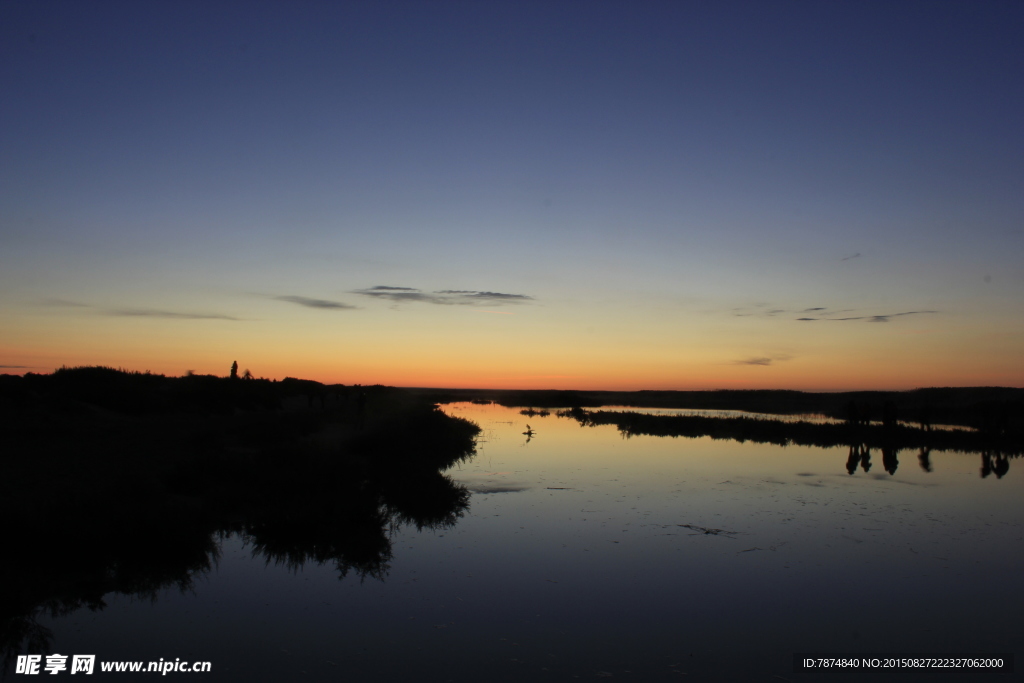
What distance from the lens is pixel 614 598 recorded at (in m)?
9.52

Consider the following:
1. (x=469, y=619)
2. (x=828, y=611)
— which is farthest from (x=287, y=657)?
(x=828, y=611)

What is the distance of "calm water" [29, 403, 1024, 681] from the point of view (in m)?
7.37

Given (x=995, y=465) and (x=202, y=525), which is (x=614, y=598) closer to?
(x=202, y=525)

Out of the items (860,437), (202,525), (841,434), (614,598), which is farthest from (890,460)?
(202,525)

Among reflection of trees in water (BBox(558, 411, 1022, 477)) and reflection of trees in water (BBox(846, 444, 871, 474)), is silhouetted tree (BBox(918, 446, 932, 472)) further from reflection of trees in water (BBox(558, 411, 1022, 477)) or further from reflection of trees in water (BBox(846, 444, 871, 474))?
reflection of trees in water (BBox(846, 444, 871, 474))

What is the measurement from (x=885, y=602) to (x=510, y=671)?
240 inches

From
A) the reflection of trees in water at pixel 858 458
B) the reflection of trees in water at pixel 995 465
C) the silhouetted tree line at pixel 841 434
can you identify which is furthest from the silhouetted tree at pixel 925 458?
the reflection of trees in water at pixel 858 458

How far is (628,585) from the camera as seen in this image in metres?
10.1

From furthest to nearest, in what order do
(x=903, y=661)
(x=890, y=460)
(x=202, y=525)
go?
(x=890, y=460) → (x=202, y=525) → (x=903, y=661)

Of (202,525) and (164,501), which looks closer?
(202,525)

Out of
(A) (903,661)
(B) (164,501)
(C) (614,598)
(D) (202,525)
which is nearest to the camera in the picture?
(A) (903,661)

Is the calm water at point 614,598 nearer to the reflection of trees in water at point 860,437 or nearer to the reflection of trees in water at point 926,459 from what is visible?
the reflection of trees in water at point 926,459

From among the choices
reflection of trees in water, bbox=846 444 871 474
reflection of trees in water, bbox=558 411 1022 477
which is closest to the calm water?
reflection of trees in water, bbox=846 444 871 474

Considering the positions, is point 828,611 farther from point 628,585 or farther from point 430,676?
point 430,676
